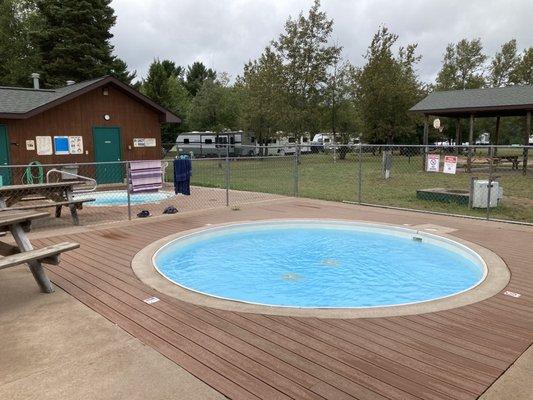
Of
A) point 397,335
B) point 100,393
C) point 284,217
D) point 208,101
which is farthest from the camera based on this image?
point 208,101

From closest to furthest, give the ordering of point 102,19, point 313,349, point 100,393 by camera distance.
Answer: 1. point 100,393
2. point 313,349
3. point 102,19

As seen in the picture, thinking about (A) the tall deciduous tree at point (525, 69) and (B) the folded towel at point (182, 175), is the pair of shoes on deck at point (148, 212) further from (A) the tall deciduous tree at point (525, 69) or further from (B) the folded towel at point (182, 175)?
(A) the tall deciduous tree at point (525, 69)

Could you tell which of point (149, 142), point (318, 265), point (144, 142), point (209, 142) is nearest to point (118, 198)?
point (144, 142)

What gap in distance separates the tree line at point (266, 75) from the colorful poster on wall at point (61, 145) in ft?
53.3

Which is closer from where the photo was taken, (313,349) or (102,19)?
(313,349)

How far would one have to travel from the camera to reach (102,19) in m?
29.2

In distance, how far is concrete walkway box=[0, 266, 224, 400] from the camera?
253 cm

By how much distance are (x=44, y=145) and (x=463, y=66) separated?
41265 millimetres

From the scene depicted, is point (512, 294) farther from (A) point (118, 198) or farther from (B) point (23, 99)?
(B) point (23, 99)

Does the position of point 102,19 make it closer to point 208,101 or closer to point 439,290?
point 208,101

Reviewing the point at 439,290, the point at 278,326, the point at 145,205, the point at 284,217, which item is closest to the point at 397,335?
the point at 278,326

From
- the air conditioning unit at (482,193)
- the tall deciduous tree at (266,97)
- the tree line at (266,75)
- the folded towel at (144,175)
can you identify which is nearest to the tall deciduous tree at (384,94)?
the tree line at (266,75)

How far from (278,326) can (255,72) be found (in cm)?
3063

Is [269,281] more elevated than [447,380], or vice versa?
[447,380]
